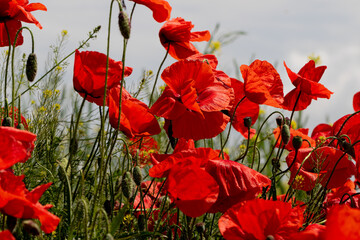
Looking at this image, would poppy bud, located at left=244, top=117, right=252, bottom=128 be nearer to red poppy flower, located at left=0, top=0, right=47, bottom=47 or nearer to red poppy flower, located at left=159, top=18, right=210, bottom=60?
red poppy flower, located at left=159, top=18, right=210, bottom=60

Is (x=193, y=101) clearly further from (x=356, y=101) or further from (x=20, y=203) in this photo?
(x=356, y=101)

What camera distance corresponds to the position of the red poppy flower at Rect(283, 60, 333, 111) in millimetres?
1534

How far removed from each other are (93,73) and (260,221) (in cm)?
54

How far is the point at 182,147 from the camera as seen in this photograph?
46.4 inches

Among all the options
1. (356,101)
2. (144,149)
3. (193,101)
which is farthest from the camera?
(144,149)

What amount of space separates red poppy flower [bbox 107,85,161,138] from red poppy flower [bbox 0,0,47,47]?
322 millimetres

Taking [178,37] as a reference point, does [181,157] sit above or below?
below

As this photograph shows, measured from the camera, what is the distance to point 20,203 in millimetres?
877

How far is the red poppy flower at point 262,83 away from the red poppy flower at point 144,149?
0.39 m

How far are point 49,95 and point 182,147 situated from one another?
2.15 ft

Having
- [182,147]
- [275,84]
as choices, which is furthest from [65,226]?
[275,84]

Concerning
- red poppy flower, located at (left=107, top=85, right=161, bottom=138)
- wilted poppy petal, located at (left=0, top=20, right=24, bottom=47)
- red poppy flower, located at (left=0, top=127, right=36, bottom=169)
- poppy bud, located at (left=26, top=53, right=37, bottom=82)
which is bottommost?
red poppy flower, located at (left=107, top=85, right=161, bottom=138)

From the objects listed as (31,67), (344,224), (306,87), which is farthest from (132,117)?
(344,224)

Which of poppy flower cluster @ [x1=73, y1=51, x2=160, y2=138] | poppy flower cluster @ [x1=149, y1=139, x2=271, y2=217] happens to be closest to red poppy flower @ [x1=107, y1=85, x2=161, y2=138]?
poppy flower cluster @ [x1=73, y1=51, x2=160, y2=138]
